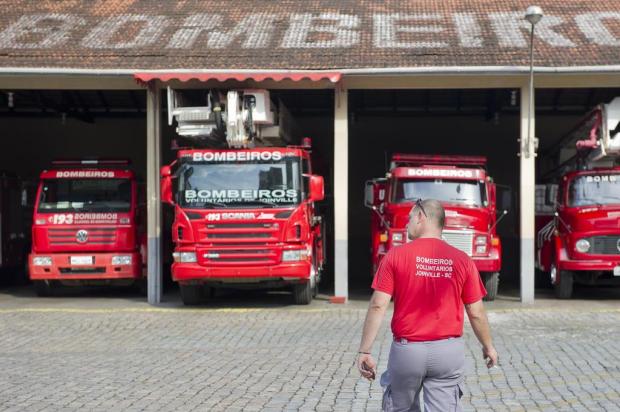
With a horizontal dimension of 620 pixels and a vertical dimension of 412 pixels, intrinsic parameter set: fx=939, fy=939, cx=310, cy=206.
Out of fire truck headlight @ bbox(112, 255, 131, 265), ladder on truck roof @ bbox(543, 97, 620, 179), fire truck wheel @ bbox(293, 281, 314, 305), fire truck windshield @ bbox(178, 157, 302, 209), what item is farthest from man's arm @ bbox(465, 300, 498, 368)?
fire truck headlight @ bbox(112, 255, 131, 265)

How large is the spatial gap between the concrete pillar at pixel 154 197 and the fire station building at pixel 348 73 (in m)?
0.02

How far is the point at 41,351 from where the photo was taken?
447 inches

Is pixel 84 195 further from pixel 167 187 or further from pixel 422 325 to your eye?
pixel 422 325

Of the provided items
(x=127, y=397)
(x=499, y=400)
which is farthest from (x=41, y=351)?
(x=499, y=400)

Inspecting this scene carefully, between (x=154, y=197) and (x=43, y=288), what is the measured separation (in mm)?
3346

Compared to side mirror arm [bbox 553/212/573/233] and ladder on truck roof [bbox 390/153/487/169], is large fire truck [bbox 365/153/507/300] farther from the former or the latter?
Result: side mirror arm [bbox 553/212/573/233]

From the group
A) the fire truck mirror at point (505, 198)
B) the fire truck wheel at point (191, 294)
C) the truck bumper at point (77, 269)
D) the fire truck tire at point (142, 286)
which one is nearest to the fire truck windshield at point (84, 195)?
the truck bumper at point (77, 269)

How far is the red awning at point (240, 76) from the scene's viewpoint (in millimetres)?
15727

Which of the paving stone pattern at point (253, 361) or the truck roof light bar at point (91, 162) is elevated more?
the truck roof light bar at point (91, 162)

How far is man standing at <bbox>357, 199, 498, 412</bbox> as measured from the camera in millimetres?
5008

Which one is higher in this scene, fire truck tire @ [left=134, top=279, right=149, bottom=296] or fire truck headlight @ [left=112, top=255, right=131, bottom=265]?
fire truck headlight @ [left=112, top=255, right=131, bottom=265]

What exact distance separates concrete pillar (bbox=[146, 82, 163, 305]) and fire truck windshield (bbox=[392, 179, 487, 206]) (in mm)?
4407

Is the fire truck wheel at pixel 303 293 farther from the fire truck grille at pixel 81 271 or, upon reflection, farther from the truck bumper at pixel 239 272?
the fire truck grille at pixel 81 271

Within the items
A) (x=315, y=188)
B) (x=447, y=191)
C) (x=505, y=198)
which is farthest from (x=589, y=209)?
(x=315, y=188)
